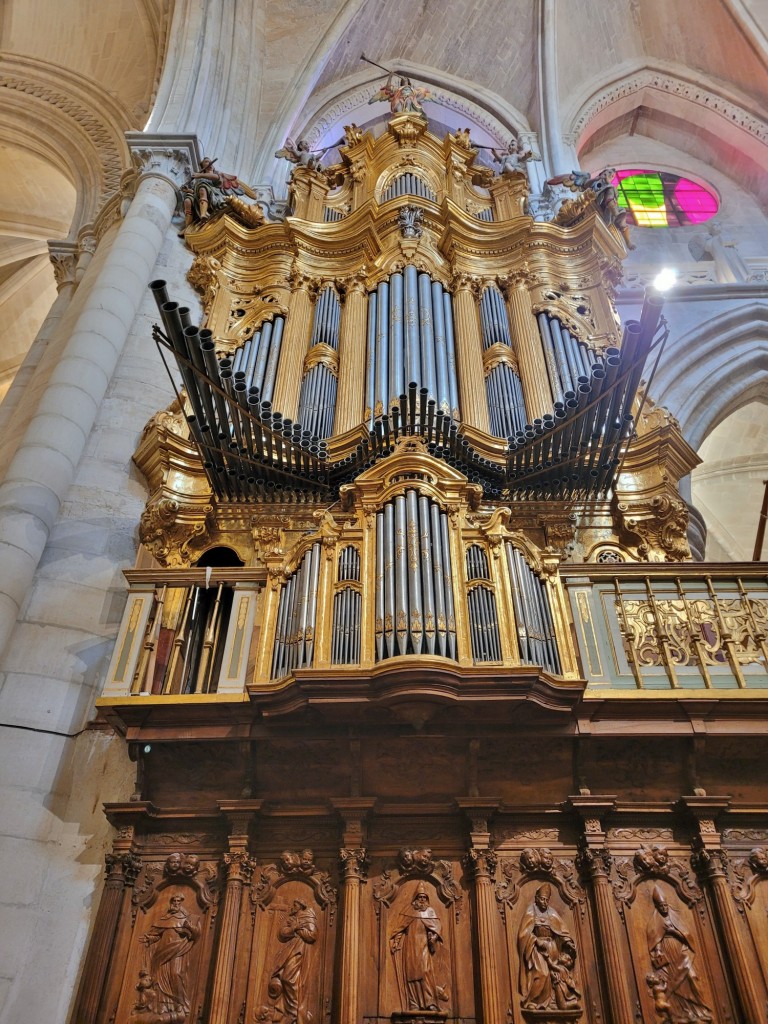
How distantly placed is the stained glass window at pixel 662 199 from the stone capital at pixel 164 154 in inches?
313

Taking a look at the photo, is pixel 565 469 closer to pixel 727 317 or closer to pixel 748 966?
pixel 748 966

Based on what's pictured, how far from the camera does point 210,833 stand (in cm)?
549

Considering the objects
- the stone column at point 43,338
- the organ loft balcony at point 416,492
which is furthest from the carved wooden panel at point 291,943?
the stone column at point 43,338

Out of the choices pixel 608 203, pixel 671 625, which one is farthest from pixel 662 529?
pixel 608 203

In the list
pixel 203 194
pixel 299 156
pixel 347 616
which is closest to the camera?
pixel 347 616

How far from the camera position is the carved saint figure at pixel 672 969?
4.64 meters

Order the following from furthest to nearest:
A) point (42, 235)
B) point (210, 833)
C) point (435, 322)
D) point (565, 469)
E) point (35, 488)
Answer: point (42, 235) → point (435, 322) → point (565, 469) → point (35, 488) → point (210, 833)

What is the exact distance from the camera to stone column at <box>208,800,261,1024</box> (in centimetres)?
471

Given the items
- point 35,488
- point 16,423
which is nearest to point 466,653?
point 35,488

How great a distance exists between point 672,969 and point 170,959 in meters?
3.11

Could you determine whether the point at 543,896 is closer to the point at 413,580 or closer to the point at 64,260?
the point at 413,580

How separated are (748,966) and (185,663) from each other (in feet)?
13.7

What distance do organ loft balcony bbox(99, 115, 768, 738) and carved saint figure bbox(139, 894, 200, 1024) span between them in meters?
1.18

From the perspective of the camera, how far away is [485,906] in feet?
16.5
